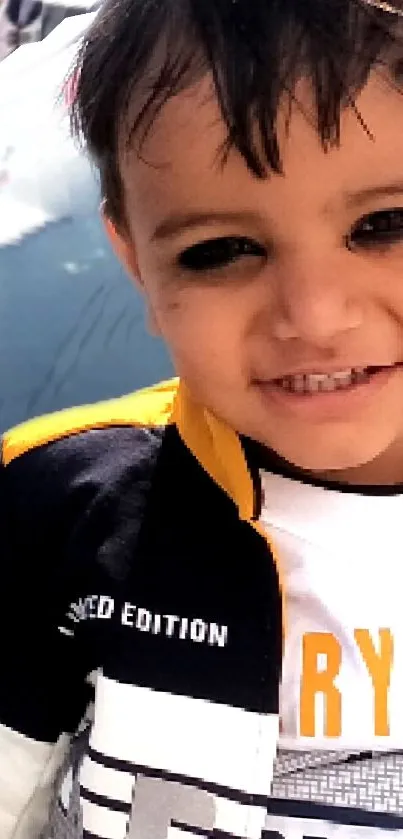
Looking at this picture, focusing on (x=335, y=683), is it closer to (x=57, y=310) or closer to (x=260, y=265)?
(x=260, y=265)

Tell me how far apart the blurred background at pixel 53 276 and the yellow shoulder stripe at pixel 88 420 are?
198 millimetres

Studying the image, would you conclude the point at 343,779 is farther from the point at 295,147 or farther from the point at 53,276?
the point at 53,276

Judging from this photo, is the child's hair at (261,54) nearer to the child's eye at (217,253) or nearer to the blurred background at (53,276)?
the child's eye at (217,253)

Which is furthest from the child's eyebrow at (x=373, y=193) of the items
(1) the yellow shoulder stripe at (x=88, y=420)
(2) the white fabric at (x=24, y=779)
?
(2) the white fabric at (x=24, y=779)

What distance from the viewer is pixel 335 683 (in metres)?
0.81

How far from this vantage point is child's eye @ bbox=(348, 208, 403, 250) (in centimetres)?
68

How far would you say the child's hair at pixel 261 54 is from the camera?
643mm

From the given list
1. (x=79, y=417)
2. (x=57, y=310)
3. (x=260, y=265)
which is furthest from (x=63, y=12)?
(x=260, y=265)

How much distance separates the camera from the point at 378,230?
2.24ft

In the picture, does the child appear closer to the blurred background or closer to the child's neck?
the child's neck

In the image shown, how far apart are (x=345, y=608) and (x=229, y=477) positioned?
11 cm

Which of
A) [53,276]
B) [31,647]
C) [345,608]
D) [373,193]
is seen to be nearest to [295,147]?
[373,193]

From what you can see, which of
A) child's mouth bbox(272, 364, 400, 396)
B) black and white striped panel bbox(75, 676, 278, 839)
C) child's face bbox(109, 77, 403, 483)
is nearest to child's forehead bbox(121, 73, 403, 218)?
child's face bbox(109, 77, 403, 483)

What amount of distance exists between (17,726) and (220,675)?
167 mm
